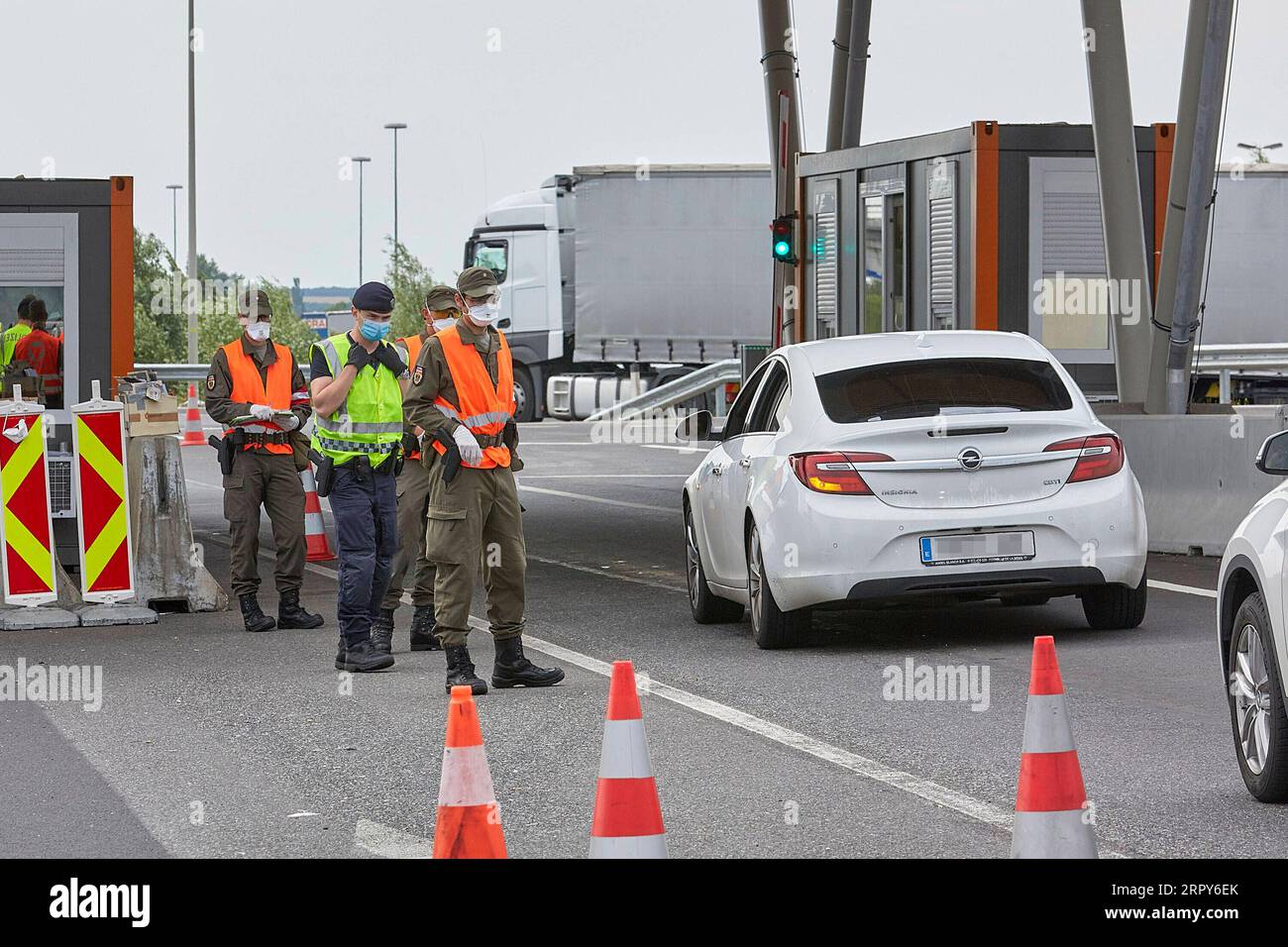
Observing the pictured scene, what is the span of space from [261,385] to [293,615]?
1.38m

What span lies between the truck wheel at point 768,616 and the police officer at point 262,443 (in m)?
2.83

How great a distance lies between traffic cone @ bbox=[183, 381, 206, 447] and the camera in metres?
36.9

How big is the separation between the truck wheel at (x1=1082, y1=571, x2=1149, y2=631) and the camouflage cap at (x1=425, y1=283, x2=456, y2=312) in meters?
3.81

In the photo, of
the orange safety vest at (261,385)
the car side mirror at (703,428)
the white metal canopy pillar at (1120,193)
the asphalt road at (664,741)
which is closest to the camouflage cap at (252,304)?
the orange safety vest at (261,385)

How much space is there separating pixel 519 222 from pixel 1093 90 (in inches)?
909

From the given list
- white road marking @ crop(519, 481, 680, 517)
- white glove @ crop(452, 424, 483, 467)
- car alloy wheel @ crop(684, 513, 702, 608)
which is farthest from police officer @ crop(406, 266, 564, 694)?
white road marking @ crop(519, 481, 680, 517)

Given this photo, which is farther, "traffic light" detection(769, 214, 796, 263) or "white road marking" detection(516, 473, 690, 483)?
"white road marking" detection(516, 473, 690, 483)

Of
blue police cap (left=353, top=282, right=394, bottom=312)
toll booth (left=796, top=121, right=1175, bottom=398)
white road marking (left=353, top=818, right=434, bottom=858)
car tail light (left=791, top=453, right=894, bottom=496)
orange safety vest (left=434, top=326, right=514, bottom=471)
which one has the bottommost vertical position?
white road marking (left=353, top=818, right=434, bottom=858)

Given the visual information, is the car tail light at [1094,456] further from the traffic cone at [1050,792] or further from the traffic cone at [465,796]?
the traffic cone at [465,796]

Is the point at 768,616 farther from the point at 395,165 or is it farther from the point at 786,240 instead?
the point at 395,165

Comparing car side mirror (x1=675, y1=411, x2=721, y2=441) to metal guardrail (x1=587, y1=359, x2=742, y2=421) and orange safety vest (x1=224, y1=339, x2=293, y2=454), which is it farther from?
metal guardrail (x1=587, y1=359, x2=742, y2=421)

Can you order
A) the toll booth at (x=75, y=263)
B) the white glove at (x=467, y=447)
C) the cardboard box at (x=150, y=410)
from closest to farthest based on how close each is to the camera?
the white glove at (x=467, y=447), the cardboard box at (x=150, y=410), the toll booth at (x=75, y=263)

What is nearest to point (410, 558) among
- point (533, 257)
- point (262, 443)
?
point (262, 443)

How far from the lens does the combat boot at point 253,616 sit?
1245 centimetres
